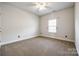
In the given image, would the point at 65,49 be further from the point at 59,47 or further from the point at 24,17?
the point at 24,17

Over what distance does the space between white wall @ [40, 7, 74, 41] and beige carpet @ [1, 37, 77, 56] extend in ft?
0.41

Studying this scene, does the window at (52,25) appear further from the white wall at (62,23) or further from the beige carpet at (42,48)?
the beige carpet at (42,48)

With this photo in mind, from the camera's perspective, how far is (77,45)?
138 centimetres

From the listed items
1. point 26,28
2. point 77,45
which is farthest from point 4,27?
point 77,45

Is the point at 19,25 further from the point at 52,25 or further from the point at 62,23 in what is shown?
the point at 62,23

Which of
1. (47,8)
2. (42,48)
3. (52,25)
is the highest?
(47,8)

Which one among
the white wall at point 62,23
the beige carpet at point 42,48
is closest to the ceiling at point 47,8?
the white wall at point 62,23

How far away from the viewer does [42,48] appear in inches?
64.6

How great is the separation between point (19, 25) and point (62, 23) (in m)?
0.87

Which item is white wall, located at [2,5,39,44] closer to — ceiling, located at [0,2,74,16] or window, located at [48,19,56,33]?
ceiling, located at [0,2,74,16]

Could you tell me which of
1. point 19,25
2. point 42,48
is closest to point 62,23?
point 42,48

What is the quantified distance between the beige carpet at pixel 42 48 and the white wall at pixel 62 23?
0.13 metres

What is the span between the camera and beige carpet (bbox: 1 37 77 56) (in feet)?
4.71

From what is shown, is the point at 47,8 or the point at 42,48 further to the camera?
the point at 42,48
